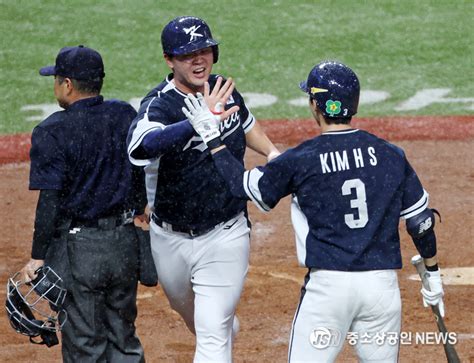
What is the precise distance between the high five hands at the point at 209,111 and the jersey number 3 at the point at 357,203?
0.70 m

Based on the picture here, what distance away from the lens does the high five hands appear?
16.5 ft

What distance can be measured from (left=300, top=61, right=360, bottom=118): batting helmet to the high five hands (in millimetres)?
496

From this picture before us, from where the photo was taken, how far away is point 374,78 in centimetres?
1365

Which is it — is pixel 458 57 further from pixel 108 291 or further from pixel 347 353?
pixel 108 291

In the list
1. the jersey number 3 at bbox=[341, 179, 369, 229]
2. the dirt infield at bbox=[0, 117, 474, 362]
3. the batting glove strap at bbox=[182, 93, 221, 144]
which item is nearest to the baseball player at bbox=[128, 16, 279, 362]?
the batting glove strap at bbox=[182, 93, 221, 144]

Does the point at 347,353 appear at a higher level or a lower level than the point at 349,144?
lower

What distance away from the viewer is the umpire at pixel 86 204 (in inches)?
215

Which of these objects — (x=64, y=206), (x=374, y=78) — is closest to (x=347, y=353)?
(x=64, y=206)

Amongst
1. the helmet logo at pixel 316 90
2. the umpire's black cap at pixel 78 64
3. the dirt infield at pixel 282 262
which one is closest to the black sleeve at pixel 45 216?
the umpire's black cap at pixel 78 64

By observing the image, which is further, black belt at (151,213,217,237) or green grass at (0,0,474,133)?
green grass at (0,0,474,133)

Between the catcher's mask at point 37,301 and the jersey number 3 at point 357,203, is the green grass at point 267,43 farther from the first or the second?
the jersey number 3 at point 357,203

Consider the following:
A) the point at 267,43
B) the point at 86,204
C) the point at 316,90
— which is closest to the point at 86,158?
the point at 86,204

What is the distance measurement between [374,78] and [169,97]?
8465mm

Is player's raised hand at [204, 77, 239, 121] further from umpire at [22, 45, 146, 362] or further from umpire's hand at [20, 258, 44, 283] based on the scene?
umpire's hand at [20, 258, 44, 283]
